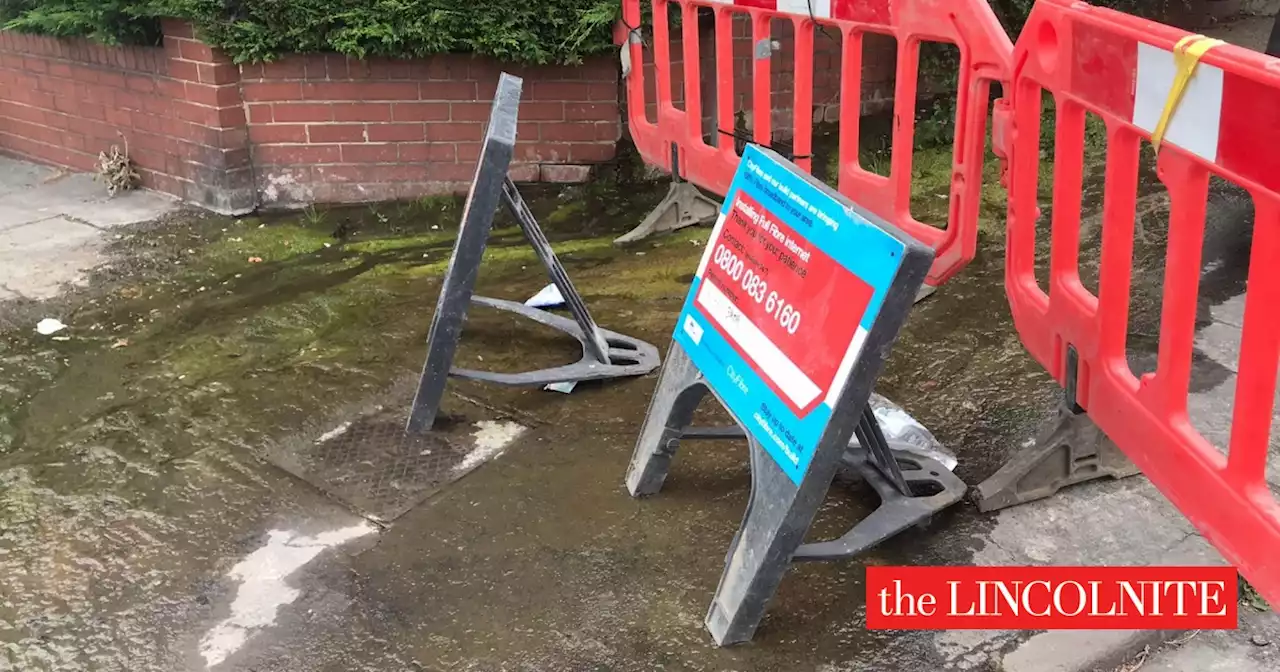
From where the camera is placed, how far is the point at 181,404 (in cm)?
363

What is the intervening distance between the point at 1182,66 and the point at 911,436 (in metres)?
1.47

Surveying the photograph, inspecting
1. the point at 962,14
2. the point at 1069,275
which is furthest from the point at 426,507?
the point at 962,14

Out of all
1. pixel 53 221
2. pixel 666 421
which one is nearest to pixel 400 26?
pixel 53 221

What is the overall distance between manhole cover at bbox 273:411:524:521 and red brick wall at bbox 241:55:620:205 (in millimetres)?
2476

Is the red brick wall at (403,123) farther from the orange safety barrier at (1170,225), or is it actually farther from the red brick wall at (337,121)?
the orange safety barrier at (1170,225)

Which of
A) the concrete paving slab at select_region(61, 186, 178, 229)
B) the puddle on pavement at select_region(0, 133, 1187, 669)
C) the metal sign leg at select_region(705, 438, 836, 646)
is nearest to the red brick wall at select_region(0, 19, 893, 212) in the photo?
the concrete paving slab at select_region(61, 186, 178, 229)

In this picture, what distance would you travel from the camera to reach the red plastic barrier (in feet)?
9.95

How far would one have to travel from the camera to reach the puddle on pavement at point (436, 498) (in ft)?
8.30

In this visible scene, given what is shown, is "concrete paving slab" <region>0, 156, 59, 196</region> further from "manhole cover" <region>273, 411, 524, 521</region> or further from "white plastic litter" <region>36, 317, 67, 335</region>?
"manhole cover" <region>273, 411, 524, 521</region>

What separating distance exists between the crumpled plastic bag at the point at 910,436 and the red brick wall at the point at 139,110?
3850mm

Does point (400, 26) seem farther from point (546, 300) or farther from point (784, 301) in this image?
point (784, 301)

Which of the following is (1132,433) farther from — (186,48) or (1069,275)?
(186,48)

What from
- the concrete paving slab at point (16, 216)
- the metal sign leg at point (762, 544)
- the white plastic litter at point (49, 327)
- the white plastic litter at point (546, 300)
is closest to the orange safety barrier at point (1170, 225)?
the metal sign leg at point (762, 544)

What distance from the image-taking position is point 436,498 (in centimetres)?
305
